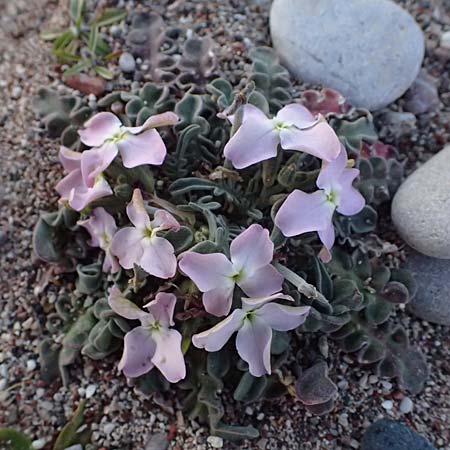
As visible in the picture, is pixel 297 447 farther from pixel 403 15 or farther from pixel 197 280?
pixel 403 15

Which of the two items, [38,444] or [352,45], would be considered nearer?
[38,444]

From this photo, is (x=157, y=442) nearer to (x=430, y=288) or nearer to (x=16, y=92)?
(x=430, y=288)

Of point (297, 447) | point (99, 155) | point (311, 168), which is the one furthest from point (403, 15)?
→ point (297, 447)

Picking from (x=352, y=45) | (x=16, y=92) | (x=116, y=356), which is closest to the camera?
(x=116, y=356)

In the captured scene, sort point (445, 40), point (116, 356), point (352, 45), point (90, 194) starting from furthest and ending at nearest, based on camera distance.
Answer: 1. point (445, 40)
2. point (352, 45)
3. point (116, 356)
4. point (90, 194)

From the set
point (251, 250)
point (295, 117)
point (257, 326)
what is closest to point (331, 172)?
point (295, 117)

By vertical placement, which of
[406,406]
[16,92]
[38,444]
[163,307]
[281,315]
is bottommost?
[38,444]

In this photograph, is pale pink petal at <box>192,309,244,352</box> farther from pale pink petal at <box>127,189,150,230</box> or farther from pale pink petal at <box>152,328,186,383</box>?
pale pink petal at <box>127,189,150,230</box>

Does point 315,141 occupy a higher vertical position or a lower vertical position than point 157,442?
higher
